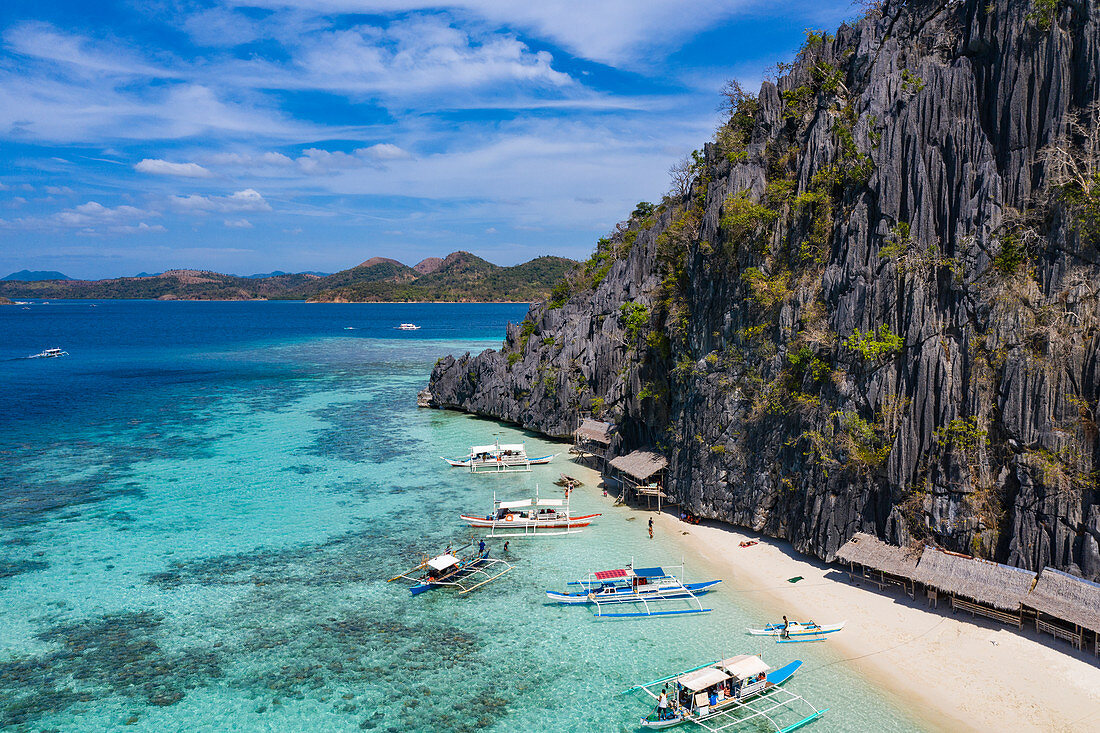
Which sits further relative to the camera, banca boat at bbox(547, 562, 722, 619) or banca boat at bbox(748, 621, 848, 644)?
banca boat at bbox(547, 562, 722, 619)

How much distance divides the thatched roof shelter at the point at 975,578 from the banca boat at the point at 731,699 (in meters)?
7.20

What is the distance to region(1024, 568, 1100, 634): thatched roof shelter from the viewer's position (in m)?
19.1

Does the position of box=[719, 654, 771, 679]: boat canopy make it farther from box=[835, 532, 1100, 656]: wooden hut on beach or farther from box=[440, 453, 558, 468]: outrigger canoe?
box=[440, 453, 558, 468]: outrigger canoe

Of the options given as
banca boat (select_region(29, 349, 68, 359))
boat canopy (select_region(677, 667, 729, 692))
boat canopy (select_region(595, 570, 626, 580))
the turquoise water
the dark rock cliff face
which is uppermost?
the dark rock cliff face

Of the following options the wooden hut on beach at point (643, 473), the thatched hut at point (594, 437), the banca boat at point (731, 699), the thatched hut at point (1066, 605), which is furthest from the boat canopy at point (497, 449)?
the thatched hut at point (1066, 605)

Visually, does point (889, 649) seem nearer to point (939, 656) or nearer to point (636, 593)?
point (939, 656)

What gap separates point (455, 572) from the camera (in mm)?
27422

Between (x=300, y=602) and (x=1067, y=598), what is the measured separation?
90.4ft

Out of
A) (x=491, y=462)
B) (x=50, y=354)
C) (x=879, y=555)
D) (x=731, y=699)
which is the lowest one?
(x=731, y=699)

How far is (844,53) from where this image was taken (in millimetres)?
31688

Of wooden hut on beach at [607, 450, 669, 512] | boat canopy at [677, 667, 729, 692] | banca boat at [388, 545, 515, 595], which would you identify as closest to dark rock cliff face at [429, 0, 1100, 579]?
wooden hut on beach at [607, 450, 669, 512]

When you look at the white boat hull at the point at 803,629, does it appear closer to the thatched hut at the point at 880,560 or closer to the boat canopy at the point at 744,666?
the boat canopy at the point at 744,666

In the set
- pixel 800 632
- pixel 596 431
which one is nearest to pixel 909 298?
pixel 800 632

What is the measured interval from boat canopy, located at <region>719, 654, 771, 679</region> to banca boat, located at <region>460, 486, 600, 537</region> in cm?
1373
